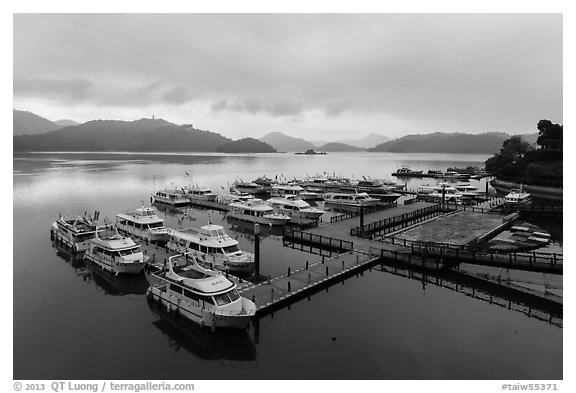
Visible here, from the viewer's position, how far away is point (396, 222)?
60.2m

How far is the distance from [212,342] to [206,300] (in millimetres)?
2934

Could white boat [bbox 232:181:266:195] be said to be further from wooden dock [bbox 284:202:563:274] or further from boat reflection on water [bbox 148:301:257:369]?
boat reflection on water [bbox 148:301:257:369]

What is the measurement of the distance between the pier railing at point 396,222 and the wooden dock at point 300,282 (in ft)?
31.7

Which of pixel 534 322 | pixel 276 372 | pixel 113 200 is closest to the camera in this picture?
pixel 276 372

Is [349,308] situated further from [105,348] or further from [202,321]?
[105,348]

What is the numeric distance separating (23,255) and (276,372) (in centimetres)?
3918

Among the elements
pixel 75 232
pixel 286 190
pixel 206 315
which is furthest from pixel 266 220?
pixel 286 190

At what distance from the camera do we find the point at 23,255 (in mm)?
47562

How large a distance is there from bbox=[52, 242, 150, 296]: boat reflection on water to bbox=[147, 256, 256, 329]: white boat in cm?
644

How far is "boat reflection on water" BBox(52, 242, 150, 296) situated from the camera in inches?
1438

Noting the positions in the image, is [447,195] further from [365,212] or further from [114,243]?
[114,243]

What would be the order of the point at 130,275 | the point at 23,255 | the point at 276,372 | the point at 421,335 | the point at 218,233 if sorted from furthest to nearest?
the point at 23,255 < the point at 218,233 < the point at 130,275 < the point at 421,335 < the point at 276,372

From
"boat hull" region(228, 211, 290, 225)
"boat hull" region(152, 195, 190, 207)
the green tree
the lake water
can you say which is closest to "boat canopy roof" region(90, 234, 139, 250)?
the lake water

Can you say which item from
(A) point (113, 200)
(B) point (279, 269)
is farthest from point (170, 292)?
(A) point (113, 200)
